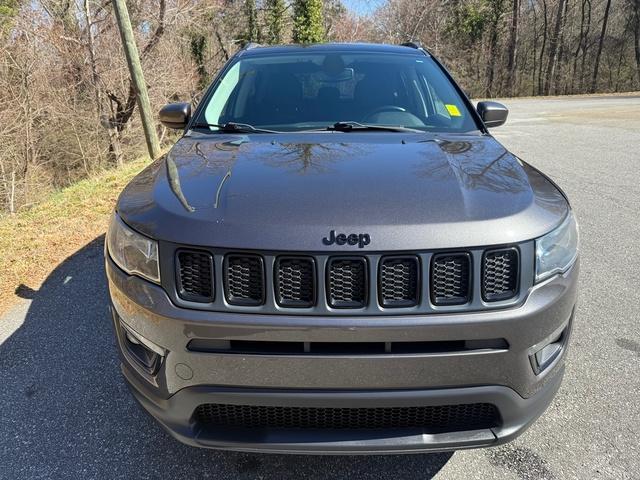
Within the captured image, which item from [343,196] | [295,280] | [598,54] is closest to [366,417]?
[295,280]

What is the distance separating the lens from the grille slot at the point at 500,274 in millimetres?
1620

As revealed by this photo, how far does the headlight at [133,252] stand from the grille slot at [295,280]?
0.44 m

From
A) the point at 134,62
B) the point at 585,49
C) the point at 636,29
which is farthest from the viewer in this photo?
the point at 585,49

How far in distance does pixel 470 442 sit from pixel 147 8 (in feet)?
58.5

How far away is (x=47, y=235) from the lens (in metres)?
4.98

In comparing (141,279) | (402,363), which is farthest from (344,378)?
(141,279)

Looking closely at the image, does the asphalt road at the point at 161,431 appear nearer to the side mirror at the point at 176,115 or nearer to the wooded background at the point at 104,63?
the side mirror at the point at 176,115

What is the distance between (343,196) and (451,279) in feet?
1.60

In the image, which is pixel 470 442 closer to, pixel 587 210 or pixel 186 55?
pixel 587 210

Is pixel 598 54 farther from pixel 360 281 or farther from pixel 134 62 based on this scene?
pixel 360 281

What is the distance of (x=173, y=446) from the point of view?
2.21m

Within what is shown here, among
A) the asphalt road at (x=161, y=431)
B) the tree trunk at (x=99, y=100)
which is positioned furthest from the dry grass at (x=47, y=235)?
the tree trunk at (x=99, y=100)

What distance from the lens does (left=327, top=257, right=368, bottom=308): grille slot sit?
62.8 inches

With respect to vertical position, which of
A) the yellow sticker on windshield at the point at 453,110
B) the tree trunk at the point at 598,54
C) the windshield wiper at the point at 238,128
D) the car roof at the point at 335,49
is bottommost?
the tree trunk at the point at 598,54
